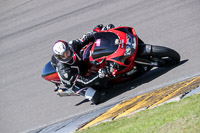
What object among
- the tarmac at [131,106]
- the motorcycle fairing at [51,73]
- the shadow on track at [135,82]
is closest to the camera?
the tarmac at [131,106]

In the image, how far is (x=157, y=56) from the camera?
7.22 meters

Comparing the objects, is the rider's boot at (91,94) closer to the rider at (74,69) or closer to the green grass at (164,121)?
the rider at (74,69)

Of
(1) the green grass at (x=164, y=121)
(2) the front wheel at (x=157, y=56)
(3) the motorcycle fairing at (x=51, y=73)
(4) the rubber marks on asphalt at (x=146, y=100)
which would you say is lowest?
(1) the green grass at (x=164, y=121)

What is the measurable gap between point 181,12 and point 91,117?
460 centimetres

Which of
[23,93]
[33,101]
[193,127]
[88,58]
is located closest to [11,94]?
[23,93]

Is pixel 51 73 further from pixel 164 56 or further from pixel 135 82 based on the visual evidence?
pixel 164 56

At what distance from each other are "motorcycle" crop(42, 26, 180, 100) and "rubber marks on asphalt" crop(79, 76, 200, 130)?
0.69m

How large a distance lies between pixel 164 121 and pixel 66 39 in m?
7.28

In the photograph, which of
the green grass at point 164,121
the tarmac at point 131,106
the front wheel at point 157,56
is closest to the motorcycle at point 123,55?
the front wheel at point 157,56

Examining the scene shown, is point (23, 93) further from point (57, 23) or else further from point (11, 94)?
point (57, 23)

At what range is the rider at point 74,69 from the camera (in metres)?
7.23

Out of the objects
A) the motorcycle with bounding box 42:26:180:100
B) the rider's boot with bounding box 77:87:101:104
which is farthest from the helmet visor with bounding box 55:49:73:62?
the rider's boot with bounding box 77:87:101:104

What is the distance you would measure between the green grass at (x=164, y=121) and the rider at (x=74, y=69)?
158cm

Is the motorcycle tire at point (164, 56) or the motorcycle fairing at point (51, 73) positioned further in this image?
the motorcycle fairing at point (51, 73)
